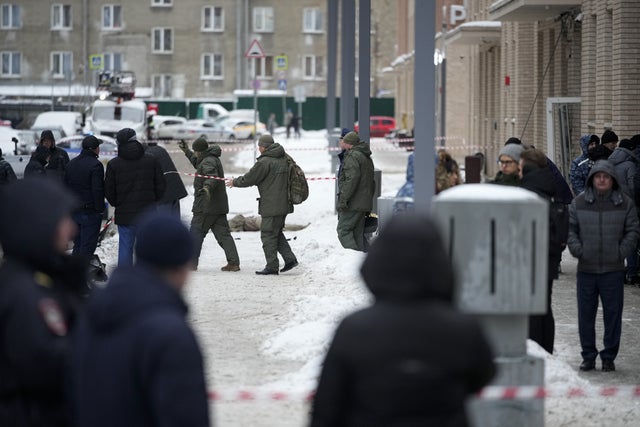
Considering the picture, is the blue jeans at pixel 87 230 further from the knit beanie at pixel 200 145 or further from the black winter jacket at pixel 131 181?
the knit beanie at pixel 200 145

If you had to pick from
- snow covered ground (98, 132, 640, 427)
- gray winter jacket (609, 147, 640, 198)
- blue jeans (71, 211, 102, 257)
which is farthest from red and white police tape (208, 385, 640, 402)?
blue jeans (71, 211, 102, 257)

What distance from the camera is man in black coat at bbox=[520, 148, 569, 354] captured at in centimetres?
1023

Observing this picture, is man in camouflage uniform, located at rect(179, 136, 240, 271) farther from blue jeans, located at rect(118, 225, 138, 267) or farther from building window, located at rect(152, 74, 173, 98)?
building window, located at rect(152, 74, 173, 98)

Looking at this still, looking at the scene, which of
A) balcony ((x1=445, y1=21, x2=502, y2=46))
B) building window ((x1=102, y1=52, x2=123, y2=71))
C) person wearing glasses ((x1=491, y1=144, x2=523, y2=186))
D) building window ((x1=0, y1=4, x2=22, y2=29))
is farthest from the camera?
building window ((x1=0, y1=4, x2=22, y2=29))

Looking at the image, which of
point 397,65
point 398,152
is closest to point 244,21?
point 397,65

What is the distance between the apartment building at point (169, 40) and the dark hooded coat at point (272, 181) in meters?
67.4

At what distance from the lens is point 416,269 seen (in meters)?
3.95

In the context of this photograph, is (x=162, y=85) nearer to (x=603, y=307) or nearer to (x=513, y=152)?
(x=513, y=152)

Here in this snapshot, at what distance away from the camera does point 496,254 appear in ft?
22.6

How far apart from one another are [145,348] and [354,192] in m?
12.8

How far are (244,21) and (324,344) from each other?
76.5 meters

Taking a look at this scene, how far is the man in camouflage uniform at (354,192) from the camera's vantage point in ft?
55.0

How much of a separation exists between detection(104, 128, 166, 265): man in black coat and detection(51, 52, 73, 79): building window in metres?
70.0

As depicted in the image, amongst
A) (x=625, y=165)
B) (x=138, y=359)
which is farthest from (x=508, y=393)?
(x=625, y=165)
